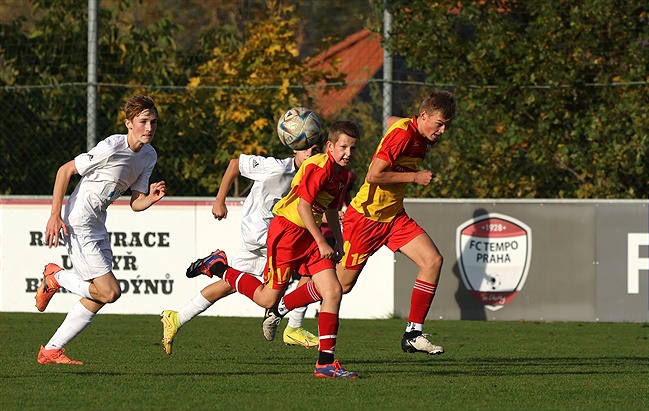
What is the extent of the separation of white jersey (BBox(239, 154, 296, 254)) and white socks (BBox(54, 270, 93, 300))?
197 cm

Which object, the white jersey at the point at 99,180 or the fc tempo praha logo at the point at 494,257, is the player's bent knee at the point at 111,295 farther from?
the fc tempo praha logo at the point at 494,257

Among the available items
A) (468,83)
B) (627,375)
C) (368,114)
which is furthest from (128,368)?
(368,114)

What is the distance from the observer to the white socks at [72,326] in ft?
27.4

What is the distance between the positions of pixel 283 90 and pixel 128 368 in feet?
21.5

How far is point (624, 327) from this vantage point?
12.6 meters

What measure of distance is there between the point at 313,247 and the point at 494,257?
541 centimetres

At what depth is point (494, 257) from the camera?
43.7ft

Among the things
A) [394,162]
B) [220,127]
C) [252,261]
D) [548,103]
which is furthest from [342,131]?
[220,127]

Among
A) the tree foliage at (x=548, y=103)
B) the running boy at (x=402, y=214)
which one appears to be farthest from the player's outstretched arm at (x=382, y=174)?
the tree foliage at (x=548, y=103)

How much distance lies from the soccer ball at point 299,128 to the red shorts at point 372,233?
0.65 metres

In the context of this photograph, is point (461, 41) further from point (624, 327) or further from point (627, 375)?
point (627, 375)

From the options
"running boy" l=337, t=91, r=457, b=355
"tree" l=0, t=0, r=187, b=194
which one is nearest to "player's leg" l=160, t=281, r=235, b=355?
"running boy" l=337, t=91, r=457, b=355

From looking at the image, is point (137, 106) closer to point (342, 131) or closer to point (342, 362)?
point (342, 131)

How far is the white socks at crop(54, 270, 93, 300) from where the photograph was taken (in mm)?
8398
